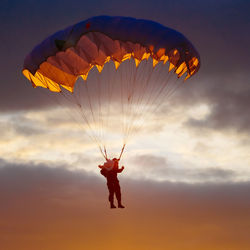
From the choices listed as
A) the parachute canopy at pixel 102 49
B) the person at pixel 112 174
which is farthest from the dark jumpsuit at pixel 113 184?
the parachute canopy at pixel 102 49

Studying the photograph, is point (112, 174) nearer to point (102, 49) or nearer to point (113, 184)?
point (113, 184)

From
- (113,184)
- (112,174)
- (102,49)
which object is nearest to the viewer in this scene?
(112,174)

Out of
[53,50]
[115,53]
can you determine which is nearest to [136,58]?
[115,53]

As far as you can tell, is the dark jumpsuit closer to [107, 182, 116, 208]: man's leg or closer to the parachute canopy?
[107, 182, 116, 208]: man's leg

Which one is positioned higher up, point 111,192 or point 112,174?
point 112,174

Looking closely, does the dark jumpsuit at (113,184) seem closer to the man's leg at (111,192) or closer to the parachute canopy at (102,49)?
the man's leg at (111,192)

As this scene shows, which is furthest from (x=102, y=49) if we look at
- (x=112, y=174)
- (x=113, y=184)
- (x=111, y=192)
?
(x=111, y=192)

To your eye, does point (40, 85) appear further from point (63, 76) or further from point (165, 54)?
point (165, 54)

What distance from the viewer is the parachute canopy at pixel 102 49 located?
43.2 meters

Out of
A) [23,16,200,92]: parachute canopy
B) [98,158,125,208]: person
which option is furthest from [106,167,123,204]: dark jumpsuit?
[23,16,200,92]: parachute canopy

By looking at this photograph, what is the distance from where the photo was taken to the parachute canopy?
1699 inches

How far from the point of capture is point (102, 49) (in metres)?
44.5

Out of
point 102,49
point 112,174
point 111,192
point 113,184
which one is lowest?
point 111,192

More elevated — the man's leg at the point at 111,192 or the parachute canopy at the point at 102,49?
the parachute canopy at the point at 102,49
